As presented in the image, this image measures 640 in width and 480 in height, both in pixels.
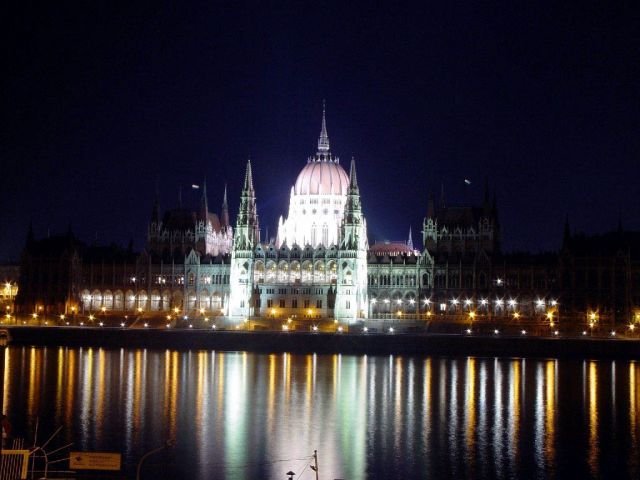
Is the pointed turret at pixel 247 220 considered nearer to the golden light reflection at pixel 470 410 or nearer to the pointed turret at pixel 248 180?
the pointed turret at pixel 248 180

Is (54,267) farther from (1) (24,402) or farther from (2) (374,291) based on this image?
(1) (24,402)

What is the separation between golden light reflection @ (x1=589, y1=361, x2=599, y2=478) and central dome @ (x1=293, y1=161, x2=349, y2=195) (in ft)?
207

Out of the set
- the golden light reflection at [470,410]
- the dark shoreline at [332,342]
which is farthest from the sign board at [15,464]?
the dark shoreline at [332,342]

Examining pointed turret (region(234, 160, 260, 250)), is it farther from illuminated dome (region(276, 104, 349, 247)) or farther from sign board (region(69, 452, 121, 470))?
sign board (region(69, 452, 121, 470))

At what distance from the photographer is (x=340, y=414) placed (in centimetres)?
6031

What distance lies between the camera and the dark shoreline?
9112cm

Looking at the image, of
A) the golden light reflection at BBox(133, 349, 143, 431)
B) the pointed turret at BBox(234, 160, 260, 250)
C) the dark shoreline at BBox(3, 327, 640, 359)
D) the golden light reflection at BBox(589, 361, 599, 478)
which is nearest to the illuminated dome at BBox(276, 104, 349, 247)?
the pointed turret at BBox(234, 160, 260, 250)

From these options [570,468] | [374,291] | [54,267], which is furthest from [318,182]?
[570,468]

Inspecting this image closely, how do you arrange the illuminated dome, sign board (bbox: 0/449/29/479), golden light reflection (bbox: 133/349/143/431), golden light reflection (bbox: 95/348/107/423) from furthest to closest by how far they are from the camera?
the illuminated dome → golden light reflection (bbox: 95/348/107/423) → golden light reflection (bbox: 133/349/143/431) → sign board (bbox: 0/449/29/479)

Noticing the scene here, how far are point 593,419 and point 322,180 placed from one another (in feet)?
288

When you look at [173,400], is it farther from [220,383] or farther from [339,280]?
[339,280]

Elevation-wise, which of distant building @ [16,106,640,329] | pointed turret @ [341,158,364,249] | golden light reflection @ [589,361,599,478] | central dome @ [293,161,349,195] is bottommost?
golden light reflection @ [589,361,599,478]

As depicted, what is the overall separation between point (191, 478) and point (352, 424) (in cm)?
1598

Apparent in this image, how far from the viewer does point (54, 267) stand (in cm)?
12988
